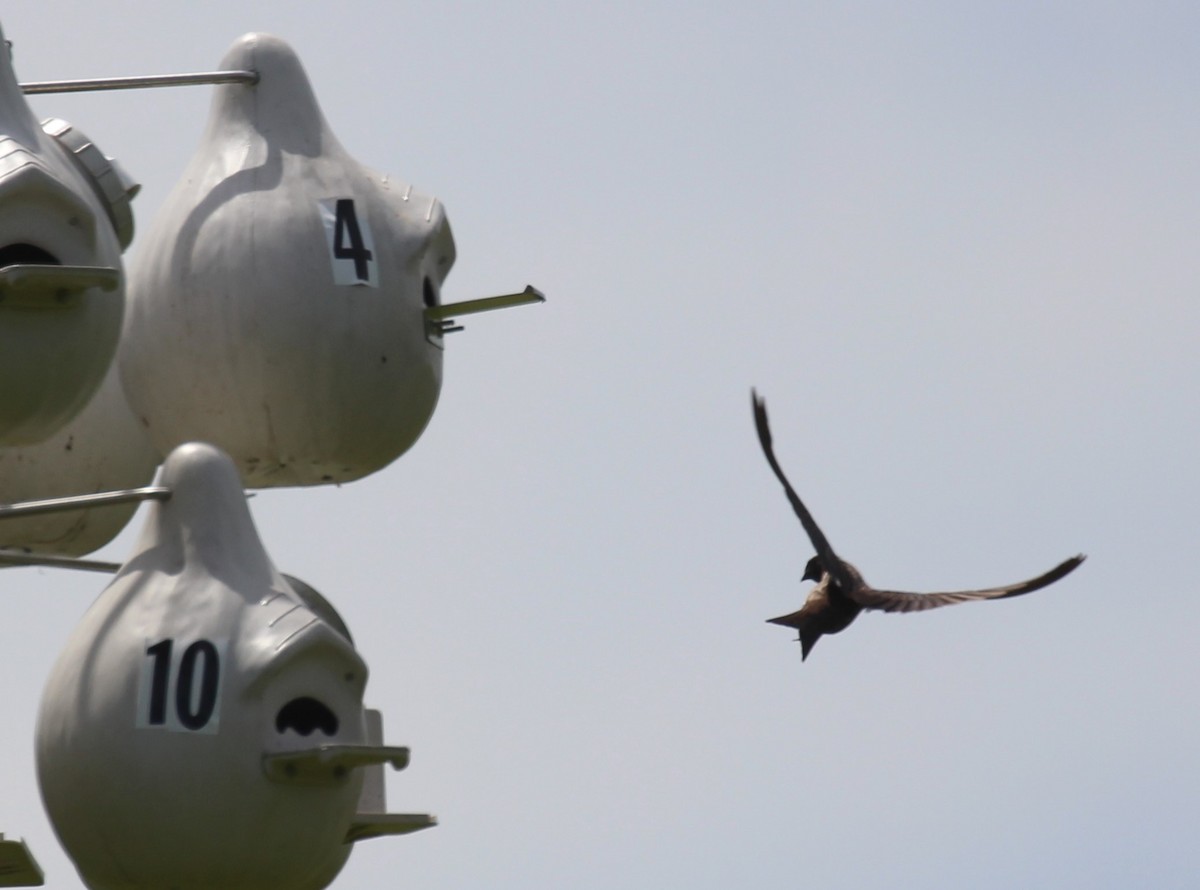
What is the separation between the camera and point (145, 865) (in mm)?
17453

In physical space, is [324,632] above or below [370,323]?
below

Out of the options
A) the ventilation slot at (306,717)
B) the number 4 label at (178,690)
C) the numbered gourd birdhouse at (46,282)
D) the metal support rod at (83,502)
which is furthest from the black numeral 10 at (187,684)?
the numbered gourd birdhouse at (46,282)

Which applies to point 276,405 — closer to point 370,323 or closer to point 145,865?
point 370,323

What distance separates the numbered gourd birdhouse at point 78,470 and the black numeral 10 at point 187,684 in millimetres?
2649

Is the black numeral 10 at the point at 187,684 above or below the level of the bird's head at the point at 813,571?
below

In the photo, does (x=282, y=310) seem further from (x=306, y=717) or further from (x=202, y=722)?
(x=202, y=722)

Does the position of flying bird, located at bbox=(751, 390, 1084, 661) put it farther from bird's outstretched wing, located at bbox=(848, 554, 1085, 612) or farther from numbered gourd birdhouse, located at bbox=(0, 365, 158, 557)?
numbered gourd birdhouse, located at bbox=(0, 365, 158, 557)

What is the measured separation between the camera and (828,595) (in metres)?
19.2

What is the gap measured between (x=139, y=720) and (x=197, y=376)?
2261 millimetres

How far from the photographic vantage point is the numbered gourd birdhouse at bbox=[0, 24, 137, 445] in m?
17.3

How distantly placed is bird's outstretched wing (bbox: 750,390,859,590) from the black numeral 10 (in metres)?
2.54

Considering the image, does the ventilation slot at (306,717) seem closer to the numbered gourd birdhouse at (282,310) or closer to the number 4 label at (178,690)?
the number 4 label at (178,690)

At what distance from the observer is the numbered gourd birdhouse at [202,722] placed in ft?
57.1

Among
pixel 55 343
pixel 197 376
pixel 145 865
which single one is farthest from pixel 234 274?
pixel 145 865
